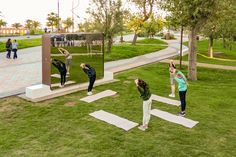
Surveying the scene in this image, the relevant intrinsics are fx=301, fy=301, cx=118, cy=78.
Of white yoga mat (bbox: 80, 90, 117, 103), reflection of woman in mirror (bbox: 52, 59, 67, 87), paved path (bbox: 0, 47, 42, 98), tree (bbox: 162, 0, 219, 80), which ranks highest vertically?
tree (bbox: 162, 0, 219, 80)

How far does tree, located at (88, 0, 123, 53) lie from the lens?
3088cm

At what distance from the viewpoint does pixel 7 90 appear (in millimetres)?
15305

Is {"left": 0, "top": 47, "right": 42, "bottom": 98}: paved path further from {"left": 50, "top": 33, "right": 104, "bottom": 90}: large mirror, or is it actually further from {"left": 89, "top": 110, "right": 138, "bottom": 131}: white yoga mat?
{"left": 89, "top": 110, "right": 138, "bottom": 131}: white yoga mat

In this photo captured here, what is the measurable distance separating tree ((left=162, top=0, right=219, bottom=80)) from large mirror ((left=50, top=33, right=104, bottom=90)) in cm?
517

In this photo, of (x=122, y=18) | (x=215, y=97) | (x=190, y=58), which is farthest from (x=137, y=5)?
(x=215, y=97)

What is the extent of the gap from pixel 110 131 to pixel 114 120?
111 centimetres

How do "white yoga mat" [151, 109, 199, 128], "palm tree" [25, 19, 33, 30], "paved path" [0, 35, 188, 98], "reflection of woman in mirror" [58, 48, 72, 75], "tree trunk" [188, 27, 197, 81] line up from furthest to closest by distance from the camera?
"palm tree" [25, 19, 33, 30] → "tree trunk" [188, 27, 197, 81] → "paved path" [0, 35, 188, 98] → "reflection of woman in mirror" [58, 48, 72, 75] → "white yoga mat" [151, 109, 199, 128]

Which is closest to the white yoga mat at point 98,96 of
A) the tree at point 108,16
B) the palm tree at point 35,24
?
the tree at point 108,16

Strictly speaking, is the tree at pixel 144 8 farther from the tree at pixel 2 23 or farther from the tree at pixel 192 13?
the tree at pixel 2 23

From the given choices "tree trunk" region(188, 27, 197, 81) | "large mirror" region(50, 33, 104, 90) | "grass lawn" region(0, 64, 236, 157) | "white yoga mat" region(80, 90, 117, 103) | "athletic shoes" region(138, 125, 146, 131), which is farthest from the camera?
"tree trunk" region(188, 27, 197, 81)

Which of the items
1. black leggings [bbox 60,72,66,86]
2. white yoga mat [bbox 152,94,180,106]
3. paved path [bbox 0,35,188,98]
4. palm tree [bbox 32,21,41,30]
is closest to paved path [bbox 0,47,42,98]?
paved path [bbox 0,35,188,98]

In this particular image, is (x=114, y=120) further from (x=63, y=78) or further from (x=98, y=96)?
(x=63, y=78)

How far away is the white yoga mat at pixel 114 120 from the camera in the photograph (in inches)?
438

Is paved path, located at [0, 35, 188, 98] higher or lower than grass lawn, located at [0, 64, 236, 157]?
higher
